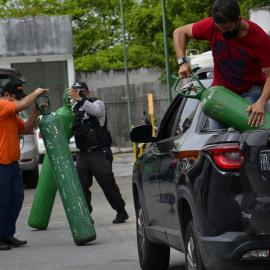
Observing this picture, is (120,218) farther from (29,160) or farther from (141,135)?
(29,160)

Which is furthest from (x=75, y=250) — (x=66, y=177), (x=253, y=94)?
(x=253, y=94)

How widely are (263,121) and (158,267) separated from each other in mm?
2584

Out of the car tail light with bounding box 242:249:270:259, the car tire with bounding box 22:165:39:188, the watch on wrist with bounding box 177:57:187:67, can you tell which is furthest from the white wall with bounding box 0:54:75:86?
the car tail light with bounding box 242:249:270:259

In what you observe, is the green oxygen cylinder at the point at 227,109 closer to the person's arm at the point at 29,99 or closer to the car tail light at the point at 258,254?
the car tail light at the point at 258,254

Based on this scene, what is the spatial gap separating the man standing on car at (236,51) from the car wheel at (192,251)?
28.1 inches

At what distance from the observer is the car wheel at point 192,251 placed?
528 cm

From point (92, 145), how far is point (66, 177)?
152 cm

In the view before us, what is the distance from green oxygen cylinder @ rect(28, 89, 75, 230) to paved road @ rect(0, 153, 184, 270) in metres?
0.16

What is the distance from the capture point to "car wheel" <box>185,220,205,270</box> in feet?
17.3

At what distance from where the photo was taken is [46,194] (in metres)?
11.0

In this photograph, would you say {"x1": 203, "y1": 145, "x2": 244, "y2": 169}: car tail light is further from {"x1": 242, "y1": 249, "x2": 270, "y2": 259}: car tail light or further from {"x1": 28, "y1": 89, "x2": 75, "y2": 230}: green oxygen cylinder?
{"x1": 28, "y1": 89, "x2": 75, "y2": 230}: green oxygen cylinder

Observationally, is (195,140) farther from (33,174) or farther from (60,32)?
(60,32)

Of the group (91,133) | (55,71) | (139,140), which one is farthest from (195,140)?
(55,71)

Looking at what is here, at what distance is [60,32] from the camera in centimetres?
4016
